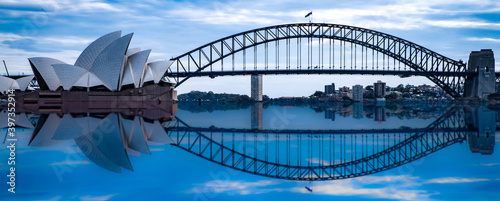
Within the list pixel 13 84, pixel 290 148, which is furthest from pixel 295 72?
pixel 290 148

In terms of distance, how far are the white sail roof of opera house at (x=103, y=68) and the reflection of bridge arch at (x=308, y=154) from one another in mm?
48000

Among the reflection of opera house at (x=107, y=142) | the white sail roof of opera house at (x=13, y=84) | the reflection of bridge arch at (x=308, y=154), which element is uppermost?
the white sail roof of opera house at (x=13, y=84)

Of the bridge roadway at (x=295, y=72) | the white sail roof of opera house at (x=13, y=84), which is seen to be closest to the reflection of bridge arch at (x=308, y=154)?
the bridge roadway at (x=295, y=72)

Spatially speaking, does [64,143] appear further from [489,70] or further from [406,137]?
[489,70]

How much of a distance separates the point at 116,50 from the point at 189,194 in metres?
59.5

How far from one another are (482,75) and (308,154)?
3608 inches

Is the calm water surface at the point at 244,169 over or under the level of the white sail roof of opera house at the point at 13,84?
under

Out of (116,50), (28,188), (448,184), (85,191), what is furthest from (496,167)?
(116,50)

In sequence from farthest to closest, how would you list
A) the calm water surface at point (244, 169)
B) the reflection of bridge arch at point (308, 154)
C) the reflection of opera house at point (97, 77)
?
the reflection of opera house at point (97, 77) → the reflection of bridge arch at point (308, 154) → the calm water surface at point (244, 169)

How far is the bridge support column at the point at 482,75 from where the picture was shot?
9219 cm

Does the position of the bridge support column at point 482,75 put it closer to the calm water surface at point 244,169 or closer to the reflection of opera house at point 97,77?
the reflection of opera house at point 97,77

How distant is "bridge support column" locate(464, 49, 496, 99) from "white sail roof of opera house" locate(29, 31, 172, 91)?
218 feet

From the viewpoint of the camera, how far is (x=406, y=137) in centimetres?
1961

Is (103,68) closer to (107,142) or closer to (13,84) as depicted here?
(13,84)
